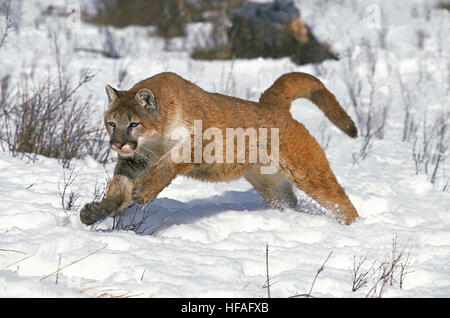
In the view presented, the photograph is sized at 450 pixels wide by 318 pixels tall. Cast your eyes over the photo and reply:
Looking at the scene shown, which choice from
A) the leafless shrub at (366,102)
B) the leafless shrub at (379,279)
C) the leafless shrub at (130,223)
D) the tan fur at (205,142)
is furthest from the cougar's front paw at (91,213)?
the leafless shrub at (366,102)

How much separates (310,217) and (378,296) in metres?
1.92

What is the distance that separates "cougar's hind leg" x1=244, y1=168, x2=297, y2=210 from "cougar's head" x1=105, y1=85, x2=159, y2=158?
1.21m

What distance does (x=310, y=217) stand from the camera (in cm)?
489

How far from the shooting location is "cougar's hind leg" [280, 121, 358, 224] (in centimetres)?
464

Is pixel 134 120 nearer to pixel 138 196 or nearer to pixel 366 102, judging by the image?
pixel 138 196

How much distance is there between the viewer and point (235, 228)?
4512mm

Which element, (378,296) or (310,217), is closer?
(378,296)

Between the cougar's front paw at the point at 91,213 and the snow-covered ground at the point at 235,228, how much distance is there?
9 cm

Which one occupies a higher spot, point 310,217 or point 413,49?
point 413,49

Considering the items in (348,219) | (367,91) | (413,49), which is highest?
(413,49)

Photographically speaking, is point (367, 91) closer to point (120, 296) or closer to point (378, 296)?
point (378, 296)

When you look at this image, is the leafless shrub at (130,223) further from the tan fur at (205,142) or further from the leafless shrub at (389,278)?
the leafless shrub at (389,278)

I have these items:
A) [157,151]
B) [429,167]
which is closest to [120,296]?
[157,151]

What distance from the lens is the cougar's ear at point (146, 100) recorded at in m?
4.00
